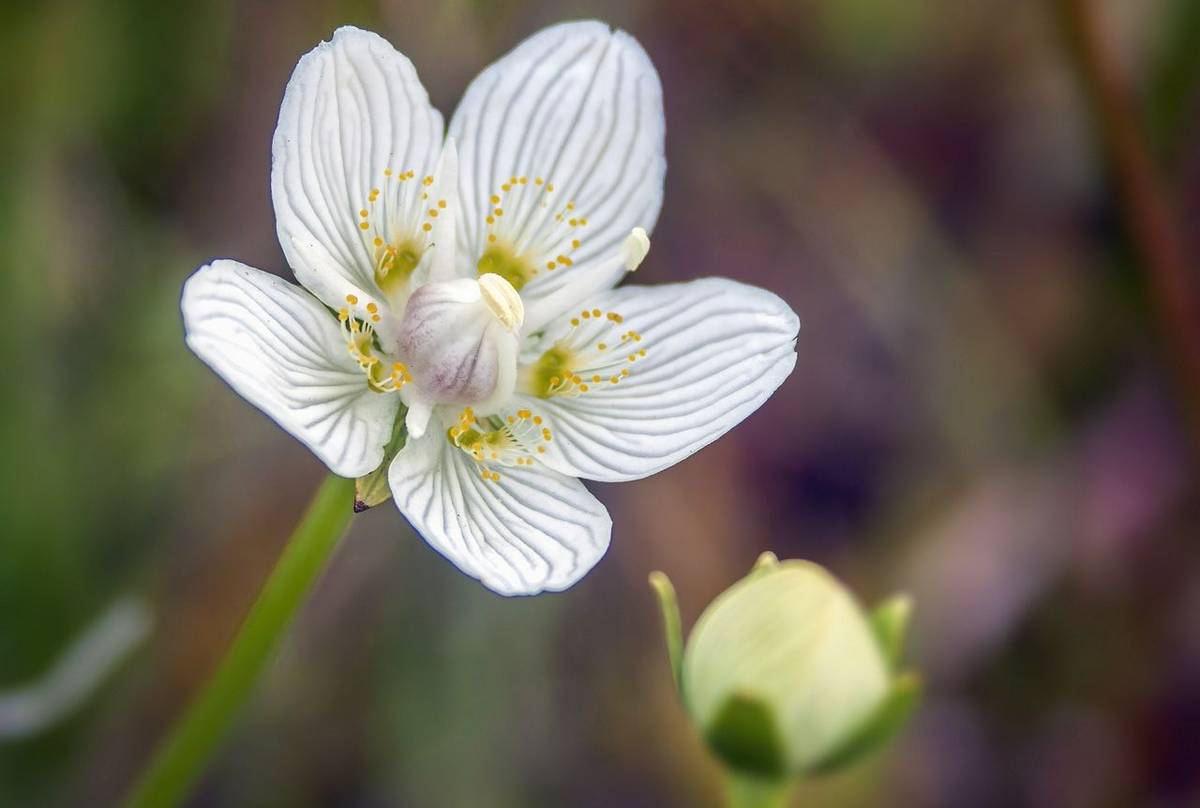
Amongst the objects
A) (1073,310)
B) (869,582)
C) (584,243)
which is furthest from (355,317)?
(1073,310)

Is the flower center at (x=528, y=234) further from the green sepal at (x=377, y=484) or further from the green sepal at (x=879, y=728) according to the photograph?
the green sepal at (x=879, y=728)

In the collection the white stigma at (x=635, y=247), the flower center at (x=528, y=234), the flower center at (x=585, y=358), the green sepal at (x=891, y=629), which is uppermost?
the white stigma at (x=635, y=247)

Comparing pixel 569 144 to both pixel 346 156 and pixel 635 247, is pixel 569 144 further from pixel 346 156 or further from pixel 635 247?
pixel 346 156

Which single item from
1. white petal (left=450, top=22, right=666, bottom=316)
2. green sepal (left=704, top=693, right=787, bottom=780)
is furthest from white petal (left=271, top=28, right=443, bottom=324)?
green sepal (left=704, top=693, right=787, bottom=780)

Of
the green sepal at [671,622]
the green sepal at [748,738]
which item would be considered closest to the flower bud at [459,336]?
the green sepal at [671,622]

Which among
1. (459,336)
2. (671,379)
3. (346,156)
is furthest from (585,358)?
(346,156)

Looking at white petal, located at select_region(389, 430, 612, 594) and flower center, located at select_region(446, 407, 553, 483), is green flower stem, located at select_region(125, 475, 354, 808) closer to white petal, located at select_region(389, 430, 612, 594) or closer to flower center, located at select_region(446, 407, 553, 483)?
white petal, located at select_region(389, 430, 612, 594)

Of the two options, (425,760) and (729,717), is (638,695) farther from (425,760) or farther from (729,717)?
(729,717)
